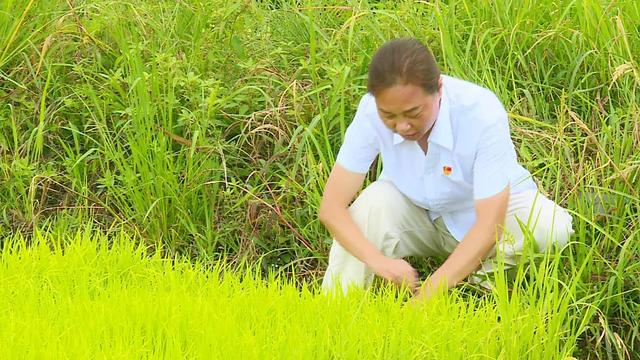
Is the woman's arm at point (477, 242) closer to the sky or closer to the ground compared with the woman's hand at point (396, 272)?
closer to the sky

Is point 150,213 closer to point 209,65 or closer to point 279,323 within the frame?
point 209,65

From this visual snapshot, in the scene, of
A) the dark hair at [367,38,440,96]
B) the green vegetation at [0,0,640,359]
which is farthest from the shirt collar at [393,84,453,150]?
the green vegetation at [0,0,640,359]

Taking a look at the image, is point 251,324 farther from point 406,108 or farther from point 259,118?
point 259,118

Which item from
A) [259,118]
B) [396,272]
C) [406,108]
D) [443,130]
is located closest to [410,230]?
[396,272]

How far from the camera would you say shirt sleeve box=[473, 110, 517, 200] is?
13.1 feet

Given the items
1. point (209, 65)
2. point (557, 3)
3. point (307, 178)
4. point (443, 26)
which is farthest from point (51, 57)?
point (557, 3)

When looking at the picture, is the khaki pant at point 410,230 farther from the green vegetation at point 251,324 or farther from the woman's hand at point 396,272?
the green vegetation at point 251,324

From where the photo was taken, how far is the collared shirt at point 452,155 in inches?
159

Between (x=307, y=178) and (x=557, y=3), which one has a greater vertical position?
(x=557, y=3)

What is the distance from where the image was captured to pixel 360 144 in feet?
13.8

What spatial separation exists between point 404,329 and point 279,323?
359 mm

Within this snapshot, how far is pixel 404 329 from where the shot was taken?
3547 mm

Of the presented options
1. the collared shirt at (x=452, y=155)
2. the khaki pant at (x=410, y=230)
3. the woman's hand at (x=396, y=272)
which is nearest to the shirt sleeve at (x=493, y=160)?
the collared shirt at (x=452, y=155)

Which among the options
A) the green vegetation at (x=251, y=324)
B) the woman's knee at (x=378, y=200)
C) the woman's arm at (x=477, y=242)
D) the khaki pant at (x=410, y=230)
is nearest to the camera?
the green vegetation at (x=251, y=324)
